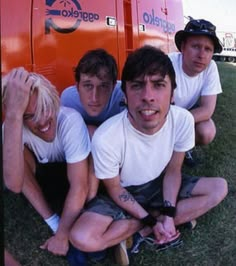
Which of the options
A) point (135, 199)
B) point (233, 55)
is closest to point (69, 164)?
point (135, 199)

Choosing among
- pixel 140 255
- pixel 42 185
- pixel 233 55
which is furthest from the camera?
pixel 233 55

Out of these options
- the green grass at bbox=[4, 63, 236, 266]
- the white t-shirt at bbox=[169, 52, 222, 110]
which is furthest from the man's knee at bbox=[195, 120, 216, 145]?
the green grass at bbox=[4, 63, 236, 266]

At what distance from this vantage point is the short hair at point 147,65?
225cm

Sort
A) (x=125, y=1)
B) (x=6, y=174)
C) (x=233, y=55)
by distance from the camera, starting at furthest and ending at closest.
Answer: (x=233, y=55)
(x=125, y=1)
(x=6, y=174)

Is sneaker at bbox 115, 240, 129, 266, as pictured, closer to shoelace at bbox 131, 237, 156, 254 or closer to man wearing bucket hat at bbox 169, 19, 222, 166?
shoelace at bbox 131, 237, 156, 254

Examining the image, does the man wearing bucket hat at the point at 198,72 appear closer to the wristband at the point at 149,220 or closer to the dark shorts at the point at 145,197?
the dark shorts at the point at 145,197

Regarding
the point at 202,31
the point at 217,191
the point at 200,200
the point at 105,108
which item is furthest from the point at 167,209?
the point at 202,31

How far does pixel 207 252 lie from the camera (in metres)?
2.44

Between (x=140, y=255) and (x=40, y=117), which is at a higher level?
(x=40, y=117)

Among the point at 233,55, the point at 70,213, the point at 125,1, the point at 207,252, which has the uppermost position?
the point at 233,55

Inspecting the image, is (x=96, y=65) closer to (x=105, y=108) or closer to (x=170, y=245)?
(x=105, y=108)

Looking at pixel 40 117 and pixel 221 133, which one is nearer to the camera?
pixel 40 117

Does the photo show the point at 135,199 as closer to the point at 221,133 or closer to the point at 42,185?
the point at 42,185

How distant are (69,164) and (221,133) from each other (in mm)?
2452
